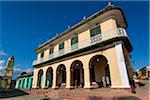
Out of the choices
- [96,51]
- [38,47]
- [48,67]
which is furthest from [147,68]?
[38,47]

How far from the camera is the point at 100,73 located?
13516mm

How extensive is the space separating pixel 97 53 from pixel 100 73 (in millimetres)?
3041

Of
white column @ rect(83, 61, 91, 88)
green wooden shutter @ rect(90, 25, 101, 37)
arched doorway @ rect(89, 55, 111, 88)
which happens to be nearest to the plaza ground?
white column @ rect(83, 61, 91, 88)

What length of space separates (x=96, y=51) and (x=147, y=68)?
710 inches

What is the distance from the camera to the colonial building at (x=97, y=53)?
1006 centimetres

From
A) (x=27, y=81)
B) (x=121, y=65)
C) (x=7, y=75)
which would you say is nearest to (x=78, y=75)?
(x=121, y=65)

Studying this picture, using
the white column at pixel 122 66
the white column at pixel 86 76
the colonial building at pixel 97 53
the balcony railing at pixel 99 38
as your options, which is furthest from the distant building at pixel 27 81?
the white column at pixel 122 66

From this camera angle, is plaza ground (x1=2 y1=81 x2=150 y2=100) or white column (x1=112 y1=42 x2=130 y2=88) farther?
white column (x1=112 y1=42 x2=130 y2=88)

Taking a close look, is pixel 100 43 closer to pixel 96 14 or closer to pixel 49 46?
pixel 96 14

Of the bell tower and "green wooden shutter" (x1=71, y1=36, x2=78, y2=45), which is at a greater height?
"green wooden shutter" (x1=71, y1=36, x2=78, y2=45)

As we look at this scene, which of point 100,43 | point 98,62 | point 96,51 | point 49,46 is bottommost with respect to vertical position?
point 98,62

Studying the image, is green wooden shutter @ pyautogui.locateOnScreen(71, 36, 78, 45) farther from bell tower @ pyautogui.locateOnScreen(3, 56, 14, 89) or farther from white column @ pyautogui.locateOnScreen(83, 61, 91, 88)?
bell tower @ pyautogui.locateOnScreen(3, 56, 14, 89)

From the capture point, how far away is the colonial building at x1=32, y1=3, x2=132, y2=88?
10.1 m

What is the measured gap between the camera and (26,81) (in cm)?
2597
